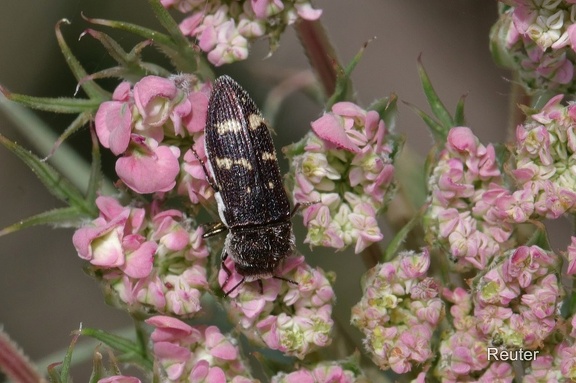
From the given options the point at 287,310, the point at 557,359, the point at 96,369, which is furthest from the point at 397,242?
the point at 96,369

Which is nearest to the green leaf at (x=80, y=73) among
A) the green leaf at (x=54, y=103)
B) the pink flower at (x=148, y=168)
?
the green leaf at (x=54, y=103)

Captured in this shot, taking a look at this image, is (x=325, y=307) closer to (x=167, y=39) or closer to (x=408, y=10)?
(x=167, y=39)

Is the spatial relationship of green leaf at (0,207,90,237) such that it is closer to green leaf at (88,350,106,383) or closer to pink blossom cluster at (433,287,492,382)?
green leaf at (88,350,106,383)

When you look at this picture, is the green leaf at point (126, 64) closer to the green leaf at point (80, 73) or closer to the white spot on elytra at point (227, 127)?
the green leaf at point (80, 73)

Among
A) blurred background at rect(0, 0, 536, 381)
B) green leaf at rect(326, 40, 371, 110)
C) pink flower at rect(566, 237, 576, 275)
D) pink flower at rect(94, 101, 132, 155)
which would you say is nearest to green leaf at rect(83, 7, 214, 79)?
pink flower at rect(94, 101, 132, 155)

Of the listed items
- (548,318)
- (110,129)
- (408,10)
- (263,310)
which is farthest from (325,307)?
(408,10)
